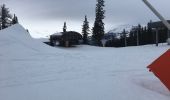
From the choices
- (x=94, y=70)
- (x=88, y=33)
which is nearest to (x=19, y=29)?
(x=94, y=70)

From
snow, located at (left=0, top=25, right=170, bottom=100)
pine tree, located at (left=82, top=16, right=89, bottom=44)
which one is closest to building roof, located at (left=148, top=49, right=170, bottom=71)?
snow, located at (left=0, top=25, right=170, bottom=100)

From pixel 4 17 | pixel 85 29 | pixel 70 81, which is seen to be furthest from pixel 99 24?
pixel 70 81

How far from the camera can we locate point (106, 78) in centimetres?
936

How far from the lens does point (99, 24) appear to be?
64.4m

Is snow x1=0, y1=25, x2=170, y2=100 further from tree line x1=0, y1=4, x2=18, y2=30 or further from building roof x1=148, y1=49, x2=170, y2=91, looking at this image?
tree line x1=0, y1=4, x2=18, y2=30

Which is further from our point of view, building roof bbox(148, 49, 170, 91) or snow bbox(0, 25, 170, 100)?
building roof bbox(148, 49, 170, 91)

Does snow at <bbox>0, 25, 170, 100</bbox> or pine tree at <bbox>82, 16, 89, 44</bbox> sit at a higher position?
pine tree at <bbox>82, 16, 89, 44</bbox>

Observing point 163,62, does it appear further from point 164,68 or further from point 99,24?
point 99,24

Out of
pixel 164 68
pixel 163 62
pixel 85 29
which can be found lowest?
pixel 164 68

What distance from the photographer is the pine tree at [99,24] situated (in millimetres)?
62812

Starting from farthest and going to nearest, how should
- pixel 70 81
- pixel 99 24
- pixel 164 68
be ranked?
pixel 99 24, pixel 70 81, pixel 164 68

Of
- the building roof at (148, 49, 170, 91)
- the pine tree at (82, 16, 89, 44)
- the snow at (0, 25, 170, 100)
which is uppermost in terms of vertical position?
the pine tree at (82, 16, 89, 44)

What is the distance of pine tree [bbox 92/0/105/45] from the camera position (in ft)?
206

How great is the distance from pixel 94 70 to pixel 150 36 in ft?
138
